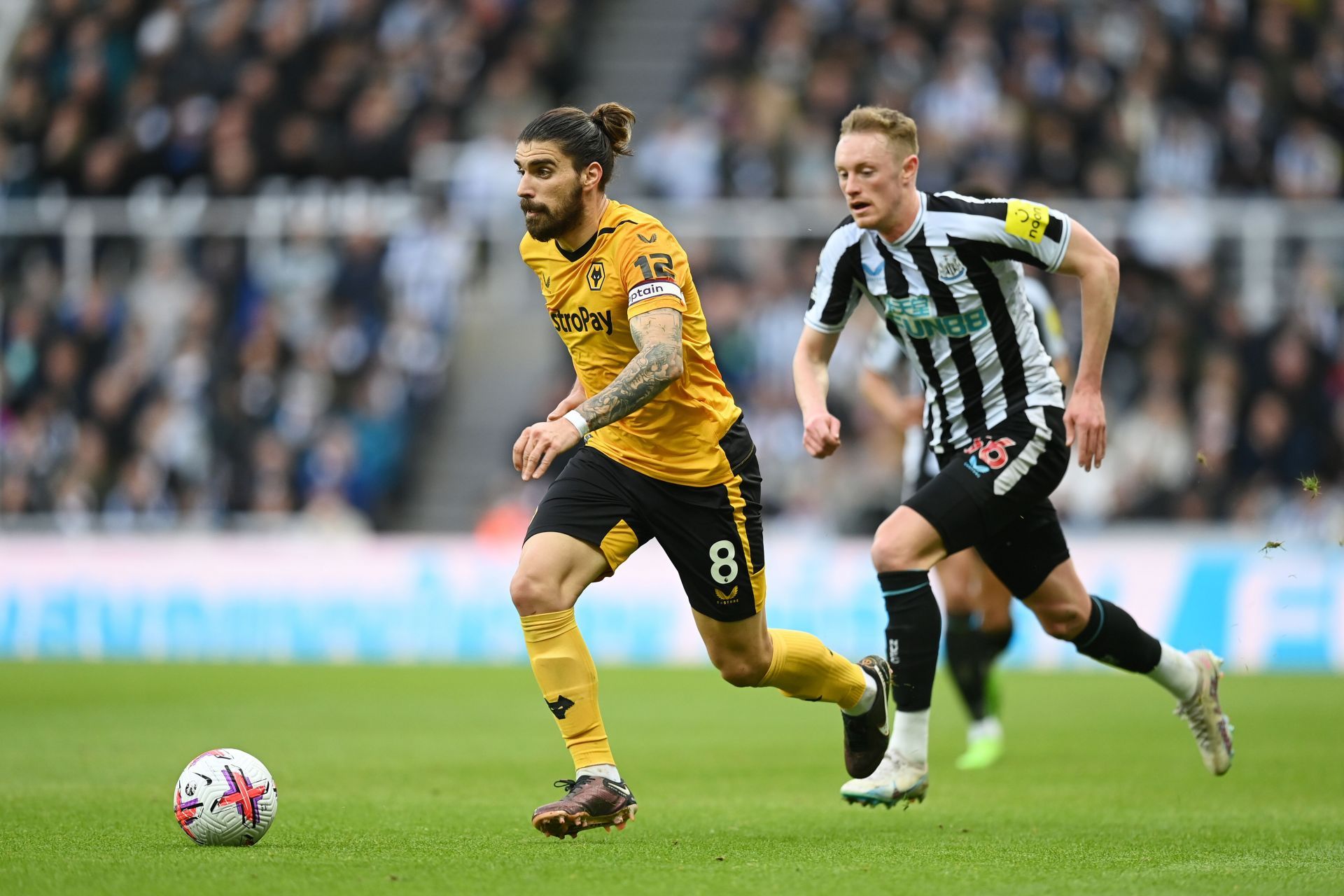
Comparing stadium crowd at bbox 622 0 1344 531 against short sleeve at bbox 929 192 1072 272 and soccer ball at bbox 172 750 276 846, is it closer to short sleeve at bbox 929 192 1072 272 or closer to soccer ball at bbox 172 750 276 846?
short sleeve at bbox 929 192 1072 272

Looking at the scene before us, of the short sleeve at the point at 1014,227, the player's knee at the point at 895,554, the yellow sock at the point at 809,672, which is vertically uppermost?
the short sleeve at the point at 1014,227

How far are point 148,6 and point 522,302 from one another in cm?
675

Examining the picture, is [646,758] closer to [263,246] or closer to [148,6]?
[263,246]

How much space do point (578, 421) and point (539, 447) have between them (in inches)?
10.4

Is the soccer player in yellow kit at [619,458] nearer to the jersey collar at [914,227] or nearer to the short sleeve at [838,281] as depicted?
the short sleeve at [838,281]

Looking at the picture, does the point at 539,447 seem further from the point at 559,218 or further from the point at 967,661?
the point at 967,661

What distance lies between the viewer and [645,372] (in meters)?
5.77

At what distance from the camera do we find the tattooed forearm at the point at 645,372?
5699 mm

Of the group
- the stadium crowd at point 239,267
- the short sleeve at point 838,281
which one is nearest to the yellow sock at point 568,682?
the short sleeve at point 838,281

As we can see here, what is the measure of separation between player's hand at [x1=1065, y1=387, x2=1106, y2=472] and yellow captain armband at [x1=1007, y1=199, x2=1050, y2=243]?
60 cm

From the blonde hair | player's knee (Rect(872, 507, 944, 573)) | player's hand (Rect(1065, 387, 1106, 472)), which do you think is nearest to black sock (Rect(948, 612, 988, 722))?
player's knee (Rect(872, 507, 944, 573))

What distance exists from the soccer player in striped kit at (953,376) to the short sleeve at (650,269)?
0.85 m

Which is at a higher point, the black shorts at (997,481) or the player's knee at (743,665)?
the black shorts at (997,481)

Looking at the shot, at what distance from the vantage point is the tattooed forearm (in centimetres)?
570
